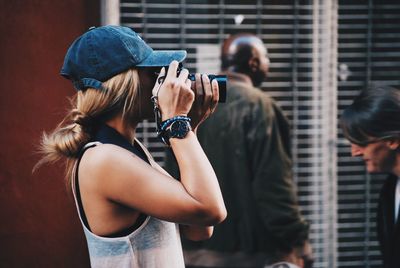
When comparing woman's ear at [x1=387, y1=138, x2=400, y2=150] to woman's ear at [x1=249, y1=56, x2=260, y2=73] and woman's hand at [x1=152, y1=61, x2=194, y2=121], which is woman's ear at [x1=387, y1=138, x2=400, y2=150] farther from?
woman's ear at [x1=249, y1=56, x2=260, y2=73]

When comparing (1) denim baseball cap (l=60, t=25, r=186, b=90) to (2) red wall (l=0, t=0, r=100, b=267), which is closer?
(1) denim baseball cap (l=60, t=25, r=186, b=90)

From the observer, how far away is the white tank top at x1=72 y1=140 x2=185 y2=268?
90.5 inches

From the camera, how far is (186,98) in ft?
7.83

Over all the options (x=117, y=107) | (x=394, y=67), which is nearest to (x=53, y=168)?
(x=117, y=107)

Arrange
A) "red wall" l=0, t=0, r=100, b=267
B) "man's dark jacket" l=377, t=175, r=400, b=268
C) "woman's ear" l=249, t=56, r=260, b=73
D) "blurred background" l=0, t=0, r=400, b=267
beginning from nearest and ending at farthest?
"man's dark jacket" l=377, t=175, r=400, b=268, "red wall" l=0, t=0, r=100, b=267, "woman's ear" l=249, t=56, r=260, b=73, "blurred background" l=0, t=0, r=400, b=267

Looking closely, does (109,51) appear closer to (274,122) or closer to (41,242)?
(41,242)

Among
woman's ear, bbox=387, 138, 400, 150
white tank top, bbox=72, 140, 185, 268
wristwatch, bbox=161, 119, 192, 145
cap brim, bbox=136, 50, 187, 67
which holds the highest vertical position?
cap brim, bbox=136, 50, 187, 67

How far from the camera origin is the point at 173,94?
2.36 meters

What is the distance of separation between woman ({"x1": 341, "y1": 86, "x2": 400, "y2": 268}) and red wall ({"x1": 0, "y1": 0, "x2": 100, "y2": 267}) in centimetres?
155

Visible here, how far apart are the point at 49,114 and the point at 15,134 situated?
214mm

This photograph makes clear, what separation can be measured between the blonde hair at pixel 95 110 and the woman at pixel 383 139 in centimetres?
Answer: 147

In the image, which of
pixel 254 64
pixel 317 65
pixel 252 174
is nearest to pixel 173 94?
pixel 252 174

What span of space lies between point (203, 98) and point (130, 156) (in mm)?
388

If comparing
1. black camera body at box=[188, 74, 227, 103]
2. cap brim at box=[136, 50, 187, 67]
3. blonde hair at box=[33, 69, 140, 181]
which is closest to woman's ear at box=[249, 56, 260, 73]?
black camera body at box=[188, 74, 227, 103]
